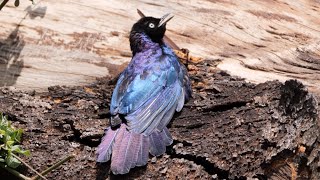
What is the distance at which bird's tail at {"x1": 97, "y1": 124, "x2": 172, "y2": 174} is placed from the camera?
11.8ft

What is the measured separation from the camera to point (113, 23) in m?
4.86

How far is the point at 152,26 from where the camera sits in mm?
4844

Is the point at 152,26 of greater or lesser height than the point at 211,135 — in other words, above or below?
above

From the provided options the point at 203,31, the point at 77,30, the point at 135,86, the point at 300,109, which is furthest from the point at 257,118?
the point at 77,30

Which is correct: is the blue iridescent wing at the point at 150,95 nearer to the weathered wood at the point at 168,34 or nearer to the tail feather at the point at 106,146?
the tail feather at the point at 106,146

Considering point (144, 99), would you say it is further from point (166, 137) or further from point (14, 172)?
point (14, 172)

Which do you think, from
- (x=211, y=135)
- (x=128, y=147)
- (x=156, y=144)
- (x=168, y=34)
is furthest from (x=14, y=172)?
(x=168, y=34)

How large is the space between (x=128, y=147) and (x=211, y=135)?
448mm

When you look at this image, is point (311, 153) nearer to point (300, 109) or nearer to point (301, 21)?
point (300, 109)

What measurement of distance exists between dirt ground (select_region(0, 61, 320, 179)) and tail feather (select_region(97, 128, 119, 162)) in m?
0.06

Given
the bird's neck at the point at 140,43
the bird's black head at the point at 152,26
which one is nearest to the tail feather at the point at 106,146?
the bird's neck at the point at 140,43

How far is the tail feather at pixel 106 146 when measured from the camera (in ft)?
11.9

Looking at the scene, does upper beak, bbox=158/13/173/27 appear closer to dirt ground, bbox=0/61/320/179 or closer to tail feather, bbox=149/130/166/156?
dirt ground, bbox=0/61/320/179

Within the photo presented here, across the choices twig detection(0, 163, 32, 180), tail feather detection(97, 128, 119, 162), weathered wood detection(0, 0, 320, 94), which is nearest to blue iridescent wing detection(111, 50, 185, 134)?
tail feather detection(97, 128, 119, 162)
